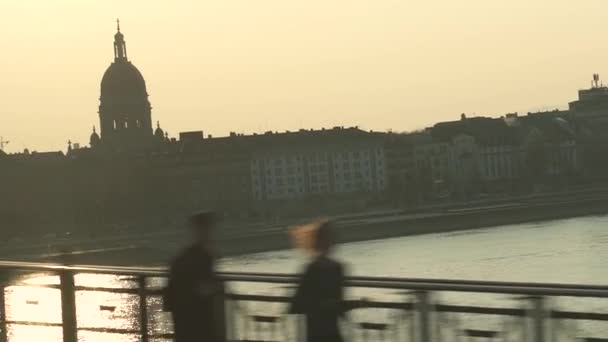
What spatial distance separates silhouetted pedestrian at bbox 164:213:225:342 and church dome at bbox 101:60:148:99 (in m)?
60.9

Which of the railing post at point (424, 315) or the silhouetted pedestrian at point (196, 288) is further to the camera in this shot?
the railing post at point (424, 315)

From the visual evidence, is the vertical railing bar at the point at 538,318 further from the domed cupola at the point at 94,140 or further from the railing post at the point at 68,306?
the domed cupola at the point at 94,140

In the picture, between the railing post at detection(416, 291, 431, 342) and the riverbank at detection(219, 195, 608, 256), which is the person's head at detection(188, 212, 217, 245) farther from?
the riverbank at detection(219, 195, 608, 256)

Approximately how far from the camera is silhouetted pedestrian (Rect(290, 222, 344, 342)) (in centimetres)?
350

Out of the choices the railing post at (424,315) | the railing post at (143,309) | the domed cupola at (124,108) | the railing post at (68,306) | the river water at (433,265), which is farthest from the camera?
the domed cupola at (124,108)

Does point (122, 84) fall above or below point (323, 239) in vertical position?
above

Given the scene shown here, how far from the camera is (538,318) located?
3691 mm

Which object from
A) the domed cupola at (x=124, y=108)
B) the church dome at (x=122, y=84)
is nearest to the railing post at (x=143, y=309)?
the domed cupola at (x=124, y=108)

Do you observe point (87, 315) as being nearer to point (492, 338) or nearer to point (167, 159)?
point (492, 338)

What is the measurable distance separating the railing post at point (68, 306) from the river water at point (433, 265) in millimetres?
23

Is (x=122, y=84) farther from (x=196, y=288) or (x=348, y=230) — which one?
(x=196, y=288)

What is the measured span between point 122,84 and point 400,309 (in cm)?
6101

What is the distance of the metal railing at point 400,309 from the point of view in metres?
3.63

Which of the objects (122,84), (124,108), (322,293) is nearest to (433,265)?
(322,293)
